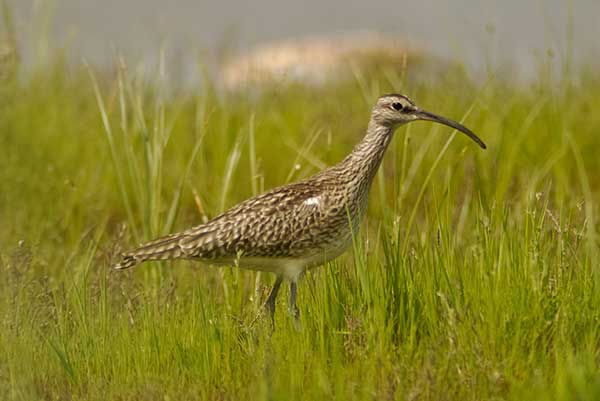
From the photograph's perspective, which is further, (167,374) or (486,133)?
(486,133)

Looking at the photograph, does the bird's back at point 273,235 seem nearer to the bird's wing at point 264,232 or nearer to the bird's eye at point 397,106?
the bird's wing at point 264,232

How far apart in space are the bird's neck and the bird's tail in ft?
3.70

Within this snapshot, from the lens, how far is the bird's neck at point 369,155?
6.74m

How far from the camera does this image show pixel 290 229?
656cm

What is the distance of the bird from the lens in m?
6.54

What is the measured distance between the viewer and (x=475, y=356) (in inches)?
202

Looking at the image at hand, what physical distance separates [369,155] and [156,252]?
1433 millimetres

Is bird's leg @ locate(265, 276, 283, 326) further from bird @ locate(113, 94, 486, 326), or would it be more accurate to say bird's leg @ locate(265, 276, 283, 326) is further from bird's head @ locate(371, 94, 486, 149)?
bird's head @ locate(371, 94, 486, 149)

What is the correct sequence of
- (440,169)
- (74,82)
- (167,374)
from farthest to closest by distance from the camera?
(74,82), (440,169), (167,374)

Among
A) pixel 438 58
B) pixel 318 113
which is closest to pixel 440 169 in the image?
pixel 318 113

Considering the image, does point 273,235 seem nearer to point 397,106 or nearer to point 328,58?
point 397,106

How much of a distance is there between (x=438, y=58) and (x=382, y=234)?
10.8 m

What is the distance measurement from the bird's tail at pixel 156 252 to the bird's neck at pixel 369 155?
1.13 m

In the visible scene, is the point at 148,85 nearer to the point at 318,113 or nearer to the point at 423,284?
the point at 318,113
